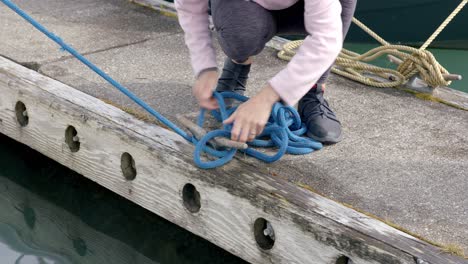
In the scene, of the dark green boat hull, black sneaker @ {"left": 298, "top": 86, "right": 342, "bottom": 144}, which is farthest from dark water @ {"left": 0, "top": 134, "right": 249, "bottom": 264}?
the dark green boat hull

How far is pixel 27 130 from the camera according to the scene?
344 centimetres

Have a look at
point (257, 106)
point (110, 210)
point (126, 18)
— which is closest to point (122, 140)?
point (110, 210)

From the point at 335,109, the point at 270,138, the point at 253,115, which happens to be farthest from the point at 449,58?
the point at 253,115

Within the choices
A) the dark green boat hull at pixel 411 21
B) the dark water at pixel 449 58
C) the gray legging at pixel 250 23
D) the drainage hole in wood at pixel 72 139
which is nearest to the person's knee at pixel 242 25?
the gray legging at pixel 250 23

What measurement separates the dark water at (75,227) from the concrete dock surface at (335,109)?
44 centimetres

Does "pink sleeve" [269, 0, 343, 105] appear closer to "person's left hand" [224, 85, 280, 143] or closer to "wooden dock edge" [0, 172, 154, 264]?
"person's left hand" [224, 85, 280, 143]

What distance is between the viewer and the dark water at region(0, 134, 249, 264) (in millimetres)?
3104

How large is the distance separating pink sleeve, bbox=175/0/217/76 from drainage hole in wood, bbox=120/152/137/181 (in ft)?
1.60

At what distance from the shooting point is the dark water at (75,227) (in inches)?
122

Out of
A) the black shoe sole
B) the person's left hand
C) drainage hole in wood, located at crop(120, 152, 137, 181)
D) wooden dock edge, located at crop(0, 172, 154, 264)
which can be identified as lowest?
wooden dock edge, located at crop(0, 172, 154, 264)

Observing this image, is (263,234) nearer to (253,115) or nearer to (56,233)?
(253,115)

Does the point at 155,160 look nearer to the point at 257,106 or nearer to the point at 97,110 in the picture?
the point at 97,110

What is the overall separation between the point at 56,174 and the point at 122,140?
739mm

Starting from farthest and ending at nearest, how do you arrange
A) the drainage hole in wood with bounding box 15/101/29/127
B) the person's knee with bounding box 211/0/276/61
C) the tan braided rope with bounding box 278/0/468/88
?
the tan braided rope with bounding box 278/0/468/88
the drainage hole in wood with bounding box 15/101/29/127
the person's knee with bounding box 211/0/276/61
